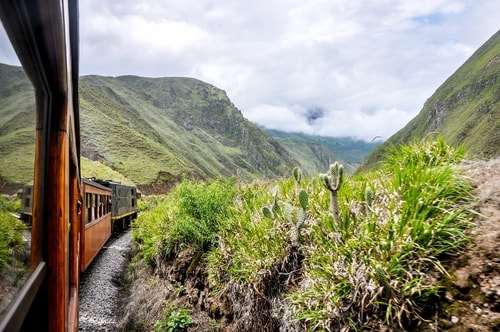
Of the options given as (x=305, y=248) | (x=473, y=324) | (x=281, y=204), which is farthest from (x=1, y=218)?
(x=281, y=204)

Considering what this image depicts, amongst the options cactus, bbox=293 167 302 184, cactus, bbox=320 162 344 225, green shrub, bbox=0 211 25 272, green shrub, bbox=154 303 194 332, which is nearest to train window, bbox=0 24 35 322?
green shrub, bbox=0 211 25 272

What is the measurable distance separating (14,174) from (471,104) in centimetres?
13387

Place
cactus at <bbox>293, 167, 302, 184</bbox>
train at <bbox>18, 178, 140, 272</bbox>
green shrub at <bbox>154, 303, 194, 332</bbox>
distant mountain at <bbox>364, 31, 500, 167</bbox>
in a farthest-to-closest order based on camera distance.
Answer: distant mountain at <bbox>364, 31, 500, 167</bbox> → green shrub at <bbox>154, 303, 194, 332</bbox> → cactus at <bbox>293, 167, 302, 184</bbox> → train at <bbox>18, 178, 140, 272</bbox>

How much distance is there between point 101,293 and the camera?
390 inches

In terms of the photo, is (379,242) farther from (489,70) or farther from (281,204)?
(489,70)

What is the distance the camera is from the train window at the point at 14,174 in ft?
3.45

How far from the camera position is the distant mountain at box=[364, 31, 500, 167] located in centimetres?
8775

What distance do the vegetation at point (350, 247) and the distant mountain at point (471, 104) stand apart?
7410 cm

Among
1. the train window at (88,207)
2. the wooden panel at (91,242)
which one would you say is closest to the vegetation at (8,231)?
the wooden panel at (91,242)

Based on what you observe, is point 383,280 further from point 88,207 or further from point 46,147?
point 88,207

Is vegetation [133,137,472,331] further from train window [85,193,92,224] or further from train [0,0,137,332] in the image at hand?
train window [85,193,92,224]

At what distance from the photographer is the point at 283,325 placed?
3.87 metres

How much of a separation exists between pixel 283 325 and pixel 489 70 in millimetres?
143295

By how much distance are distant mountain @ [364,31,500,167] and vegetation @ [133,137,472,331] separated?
243ft
